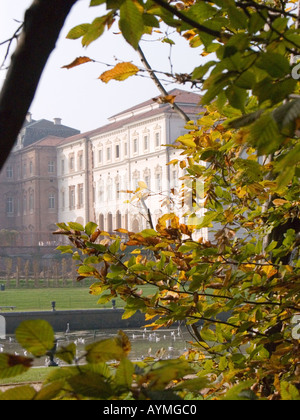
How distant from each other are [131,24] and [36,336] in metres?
0.34

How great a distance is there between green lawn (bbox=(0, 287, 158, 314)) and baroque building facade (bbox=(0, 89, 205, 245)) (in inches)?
198

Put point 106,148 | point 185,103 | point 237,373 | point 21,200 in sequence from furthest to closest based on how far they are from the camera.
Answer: point 21,200 < point 106,148 < point 185,103 < point 237,373

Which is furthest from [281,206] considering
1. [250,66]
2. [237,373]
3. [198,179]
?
[250,66]

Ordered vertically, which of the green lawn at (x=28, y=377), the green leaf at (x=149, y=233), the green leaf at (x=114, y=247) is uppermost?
the green leaf at (x=149, y=233)

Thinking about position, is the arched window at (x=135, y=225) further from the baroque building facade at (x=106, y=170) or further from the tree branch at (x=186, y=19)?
the tree branch at (x=186, y=19)

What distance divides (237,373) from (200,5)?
0.88m

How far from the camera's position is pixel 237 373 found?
1473 millimetres

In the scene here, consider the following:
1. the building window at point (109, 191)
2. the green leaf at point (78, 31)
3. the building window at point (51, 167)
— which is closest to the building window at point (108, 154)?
the building window at point (109, 191)

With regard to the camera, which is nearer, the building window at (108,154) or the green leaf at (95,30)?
the green leaf at (95,30)

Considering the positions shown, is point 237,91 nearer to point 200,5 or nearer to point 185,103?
point 200,5

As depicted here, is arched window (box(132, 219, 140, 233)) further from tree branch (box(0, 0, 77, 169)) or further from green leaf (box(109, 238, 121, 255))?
tree branch (box(0, 0, 77, 169))

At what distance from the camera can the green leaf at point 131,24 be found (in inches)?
27.5

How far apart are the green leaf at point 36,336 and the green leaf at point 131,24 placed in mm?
309

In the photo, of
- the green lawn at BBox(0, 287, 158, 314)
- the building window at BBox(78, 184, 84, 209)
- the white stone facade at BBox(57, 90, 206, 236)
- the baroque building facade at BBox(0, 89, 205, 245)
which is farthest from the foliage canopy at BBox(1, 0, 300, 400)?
the building window at BBox(78, 184, 84, 209)
